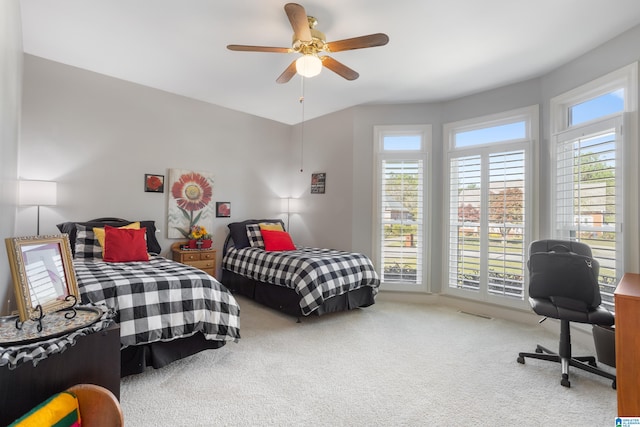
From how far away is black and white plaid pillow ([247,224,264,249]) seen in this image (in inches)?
183

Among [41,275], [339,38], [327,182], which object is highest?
[339,38]

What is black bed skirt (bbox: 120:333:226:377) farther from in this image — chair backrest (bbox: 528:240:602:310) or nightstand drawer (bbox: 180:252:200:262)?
chair backrest (bbox: 528:240:602:310)

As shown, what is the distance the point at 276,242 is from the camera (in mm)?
4355

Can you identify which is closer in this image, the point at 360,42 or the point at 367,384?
the point at 367,384

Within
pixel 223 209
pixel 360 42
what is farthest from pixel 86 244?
pixel 360 42

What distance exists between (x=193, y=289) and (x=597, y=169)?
3.57 metres

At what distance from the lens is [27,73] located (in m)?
3.36

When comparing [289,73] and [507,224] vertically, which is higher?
[289,73]

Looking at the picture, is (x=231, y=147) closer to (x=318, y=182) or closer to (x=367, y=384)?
(x=318, y=182)

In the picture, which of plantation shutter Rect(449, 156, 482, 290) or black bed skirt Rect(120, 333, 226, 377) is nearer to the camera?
black bed skirt Rect(120, 333, 226, 377)

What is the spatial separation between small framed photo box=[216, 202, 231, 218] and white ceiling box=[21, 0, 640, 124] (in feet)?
5.36

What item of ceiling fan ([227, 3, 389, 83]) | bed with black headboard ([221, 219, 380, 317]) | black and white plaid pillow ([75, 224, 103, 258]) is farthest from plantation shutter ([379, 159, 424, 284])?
black and white plaid pillow ([75, 224, 103, 258])

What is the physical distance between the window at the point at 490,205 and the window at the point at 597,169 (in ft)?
1.08

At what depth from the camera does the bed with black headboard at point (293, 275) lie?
3.44 metres
